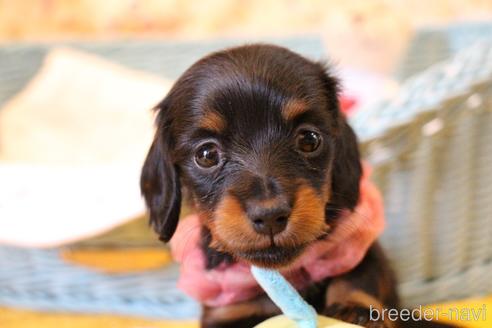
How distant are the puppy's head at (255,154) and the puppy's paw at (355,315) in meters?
0.16

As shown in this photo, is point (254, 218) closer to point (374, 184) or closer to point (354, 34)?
point (374, 184)

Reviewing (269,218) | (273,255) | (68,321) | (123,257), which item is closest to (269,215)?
(269,218)

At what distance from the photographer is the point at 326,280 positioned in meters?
1.43

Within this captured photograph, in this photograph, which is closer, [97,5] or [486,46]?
[486,46]

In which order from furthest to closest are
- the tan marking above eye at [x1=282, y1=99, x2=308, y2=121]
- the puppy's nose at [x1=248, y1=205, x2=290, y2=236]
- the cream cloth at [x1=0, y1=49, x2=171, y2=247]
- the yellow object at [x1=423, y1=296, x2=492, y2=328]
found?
the cream cloth at [x1=0, y1=49, x2=171, y2=247], the yellow object at [x1=423, y1=296, x2=492, y2=328], the tan marking above eye at [x1=282, y1=99, x2=308, y2=121], the puppy's nose at [x1=248, y1=205, x2=290, y2=236]

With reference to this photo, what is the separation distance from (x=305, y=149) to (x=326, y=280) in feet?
1.09

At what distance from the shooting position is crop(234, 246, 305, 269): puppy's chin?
3.76 feet

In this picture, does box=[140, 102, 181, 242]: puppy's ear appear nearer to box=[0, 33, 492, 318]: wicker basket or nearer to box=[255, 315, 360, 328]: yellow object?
box=[255, 315, 360, 328]: yellow object

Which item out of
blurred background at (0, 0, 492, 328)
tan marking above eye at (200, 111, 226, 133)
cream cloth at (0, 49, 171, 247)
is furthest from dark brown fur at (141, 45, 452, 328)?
cream cloth at (0, 49, 171, 247)

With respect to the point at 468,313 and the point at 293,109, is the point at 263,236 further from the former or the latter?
the point at 468,313

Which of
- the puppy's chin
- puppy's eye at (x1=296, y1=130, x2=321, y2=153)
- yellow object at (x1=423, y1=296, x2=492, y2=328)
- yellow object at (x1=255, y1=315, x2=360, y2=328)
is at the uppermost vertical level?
puppy's eye at (x1=296, y1=130, x2=321, y2=153)

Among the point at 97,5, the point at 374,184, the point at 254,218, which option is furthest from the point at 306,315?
the point at 97,5

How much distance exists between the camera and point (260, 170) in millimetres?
1179

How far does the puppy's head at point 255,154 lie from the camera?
1131 millimetres
